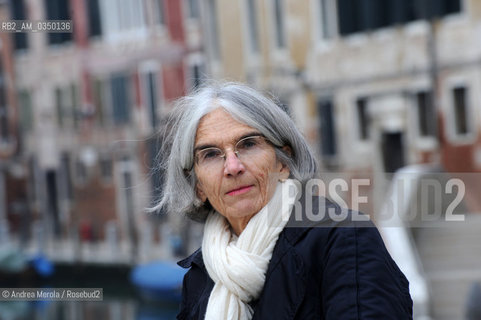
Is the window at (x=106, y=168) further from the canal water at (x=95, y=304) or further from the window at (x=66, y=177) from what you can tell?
the canal water at (x=95, y=304)

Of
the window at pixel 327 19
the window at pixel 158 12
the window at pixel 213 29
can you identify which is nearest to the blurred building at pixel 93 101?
the window at pixel 158 12

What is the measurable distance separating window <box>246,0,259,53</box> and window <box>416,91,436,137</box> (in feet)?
7.41

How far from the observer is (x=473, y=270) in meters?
6.97

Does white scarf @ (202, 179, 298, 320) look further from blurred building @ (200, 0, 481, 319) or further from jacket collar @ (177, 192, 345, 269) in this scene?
blurred building @ (200, 0, 481, 319)

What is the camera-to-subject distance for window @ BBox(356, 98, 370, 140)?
10062mm

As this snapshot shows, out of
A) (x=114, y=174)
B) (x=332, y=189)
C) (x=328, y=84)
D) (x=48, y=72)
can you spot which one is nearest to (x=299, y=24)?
(x=328, y=84)

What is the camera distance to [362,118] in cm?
1023

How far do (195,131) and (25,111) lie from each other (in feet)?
44.6

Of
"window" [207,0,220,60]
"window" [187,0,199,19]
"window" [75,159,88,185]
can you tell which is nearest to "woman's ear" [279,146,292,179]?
"window" [207,0,220,60]

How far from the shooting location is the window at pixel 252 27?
36.5 ft

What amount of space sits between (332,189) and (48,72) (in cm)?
1324

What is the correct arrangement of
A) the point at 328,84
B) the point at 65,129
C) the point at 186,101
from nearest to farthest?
the point at 186,101 → the point at 328,84 → the point at 65,129

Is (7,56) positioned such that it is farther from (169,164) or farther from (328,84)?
(169,164)

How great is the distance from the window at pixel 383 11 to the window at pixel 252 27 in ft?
4.09
